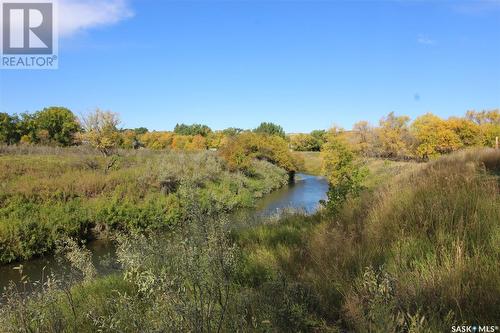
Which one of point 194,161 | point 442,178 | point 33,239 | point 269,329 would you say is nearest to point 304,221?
point 442,178

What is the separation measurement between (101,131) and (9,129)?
79.7 ft

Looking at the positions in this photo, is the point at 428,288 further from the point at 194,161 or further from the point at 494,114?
the point at 494,114

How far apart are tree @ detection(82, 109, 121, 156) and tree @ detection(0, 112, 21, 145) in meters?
18.9

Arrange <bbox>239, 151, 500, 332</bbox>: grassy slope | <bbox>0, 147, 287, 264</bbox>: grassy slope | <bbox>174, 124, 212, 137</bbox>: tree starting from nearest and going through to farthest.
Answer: <bbox>239, 151, 500, 332</bbox>: grassy slope
<bbox>0, 147, 287, 264</bbox>: grassy slope
<bbox>174, 124, 212, 137</bbox>: tree

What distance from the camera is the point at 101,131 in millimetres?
37656

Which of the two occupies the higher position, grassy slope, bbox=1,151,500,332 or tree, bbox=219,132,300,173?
tree, bbox=219,132,300,173

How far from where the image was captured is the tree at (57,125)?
197 ft

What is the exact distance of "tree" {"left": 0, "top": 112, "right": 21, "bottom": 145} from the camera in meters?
50.1

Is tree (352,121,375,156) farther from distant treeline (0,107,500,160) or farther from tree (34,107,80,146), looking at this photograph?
tree (34,107,80,146)

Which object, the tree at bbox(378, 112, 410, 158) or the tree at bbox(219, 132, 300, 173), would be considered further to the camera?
the tree at bbox(378, 112, 410, 158)

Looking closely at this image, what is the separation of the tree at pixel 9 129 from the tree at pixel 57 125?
11.8 ft

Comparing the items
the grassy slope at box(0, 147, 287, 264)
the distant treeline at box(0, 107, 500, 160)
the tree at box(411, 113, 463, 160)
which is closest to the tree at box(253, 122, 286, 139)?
the distant treeline at box(0, 107, 500, 160)

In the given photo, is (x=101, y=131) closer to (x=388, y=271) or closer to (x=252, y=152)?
(x=252, y=152)

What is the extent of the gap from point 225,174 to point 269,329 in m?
31.2
